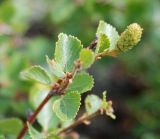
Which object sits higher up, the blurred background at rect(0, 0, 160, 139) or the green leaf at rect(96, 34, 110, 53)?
the blurred background at rect(0, 0, 160, 139)

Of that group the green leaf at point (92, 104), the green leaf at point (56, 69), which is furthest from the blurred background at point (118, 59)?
the green leaf at point (56, 69)

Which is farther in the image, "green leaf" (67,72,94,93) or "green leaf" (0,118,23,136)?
"green leaf" (0,118,23,136)

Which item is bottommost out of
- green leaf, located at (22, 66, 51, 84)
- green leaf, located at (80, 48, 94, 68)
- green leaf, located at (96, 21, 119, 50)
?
green leaf, located at (80, 48, 94, 68)

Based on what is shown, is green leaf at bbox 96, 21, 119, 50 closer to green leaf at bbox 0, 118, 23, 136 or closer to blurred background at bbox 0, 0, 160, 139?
green leaf at bbox 0, 118, 23, 136

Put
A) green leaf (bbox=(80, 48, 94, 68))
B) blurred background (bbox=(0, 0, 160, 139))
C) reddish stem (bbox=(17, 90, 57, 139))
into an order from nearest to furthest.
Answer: green leaf (bbox=(80, 48, 94, 68)), reddish stem (bbox=(17, 90, 57, 139)), blurred background (bbox=(0, 0, 160, 139))

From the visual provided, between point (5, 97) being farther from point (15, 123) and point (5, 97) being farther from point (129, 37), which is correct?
point (129, 37)

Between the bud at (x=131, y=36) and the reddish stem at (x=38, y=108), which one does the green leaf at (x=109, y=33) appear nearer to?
the bud at (x=131, y=36)

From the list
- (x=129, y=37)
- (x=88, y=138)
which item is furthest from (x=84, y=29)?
(x=129, y=37)

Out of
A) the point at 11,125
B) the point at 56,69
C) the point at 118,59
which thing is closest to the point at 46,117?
the point at 11,125

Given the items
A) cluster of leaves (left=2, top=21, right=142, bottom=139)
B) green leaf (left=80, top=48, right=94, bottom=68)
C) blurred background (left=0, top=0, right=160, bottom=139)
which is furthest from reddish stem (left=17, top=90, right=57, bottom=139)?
blurred background (left=0, top=0, right=160, bottom=139)
